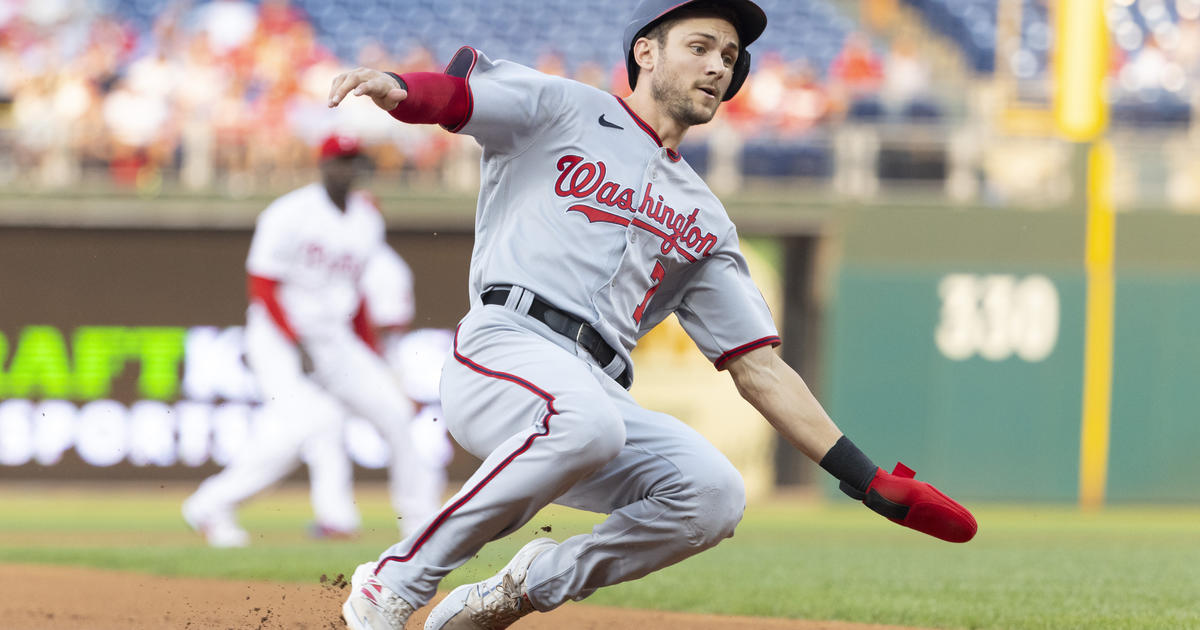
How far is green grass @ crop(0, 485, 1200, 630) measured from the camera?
200 inches

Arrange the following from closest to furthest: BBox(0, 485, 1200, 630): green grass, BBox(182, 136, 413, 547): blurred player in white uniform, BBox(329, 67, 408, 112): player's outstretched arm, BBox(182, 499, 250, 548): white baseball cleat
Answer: BBox(329, 67, 408, 112): player's outstretched arm < BBox(0, 485, 1200, 630): green grass < BBox(182, 499, 250, 548): white baseball cleat < BBox(182, 136, 413, 547): blurred player in white uniform

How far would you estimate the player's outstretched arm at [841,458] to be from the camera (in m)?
3.59

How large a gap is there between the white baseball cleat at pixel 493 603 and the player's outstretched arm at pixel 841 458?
72 cm

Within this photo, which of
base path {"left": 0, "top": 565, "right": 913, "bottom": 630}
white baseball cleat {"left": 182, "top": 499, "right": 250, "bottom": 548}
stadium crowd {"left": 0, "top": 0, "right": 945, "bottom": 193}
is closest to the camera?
base path {"left": 0, "top": 565, "right": 913, "bottom": 630}

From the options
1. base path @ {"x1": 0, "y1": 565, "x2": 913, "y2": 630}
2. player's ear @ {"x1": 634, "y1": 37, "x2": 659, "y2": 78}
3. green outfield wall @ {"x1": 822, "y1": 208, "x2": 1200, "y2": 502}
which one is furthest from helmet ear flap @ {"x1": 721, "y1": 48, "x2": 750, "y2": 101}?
green outfield wall @ {"x1": 822, "y1": 208, "x2": 1200, "y2": 502}

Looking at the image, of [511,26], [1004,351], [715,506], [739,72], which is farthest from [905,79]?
[715,506]

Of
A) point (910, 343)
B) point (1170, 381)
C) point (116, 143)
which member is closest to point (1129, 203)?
point (1170, 381)

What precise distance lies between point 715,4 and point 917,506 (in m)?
1.43

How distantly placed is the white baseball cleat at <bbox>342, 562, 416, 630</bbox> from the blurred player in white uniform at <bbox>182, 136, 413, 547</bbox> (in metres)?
4.21

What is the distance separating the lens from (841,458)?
3.68m

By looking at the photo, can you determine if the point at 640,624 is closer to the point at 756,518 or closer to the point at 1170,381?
the point at 756,518

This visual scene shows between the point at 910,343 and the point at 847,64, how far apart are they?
133 inches

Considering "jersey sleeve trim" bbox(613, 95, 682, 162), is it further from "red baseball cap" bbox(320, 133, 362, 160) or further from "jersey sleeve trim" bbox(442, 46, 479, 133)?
"red baseball cap" bbox(320, 133, 362, 160)

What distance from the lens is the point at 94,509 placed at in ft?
35.7
